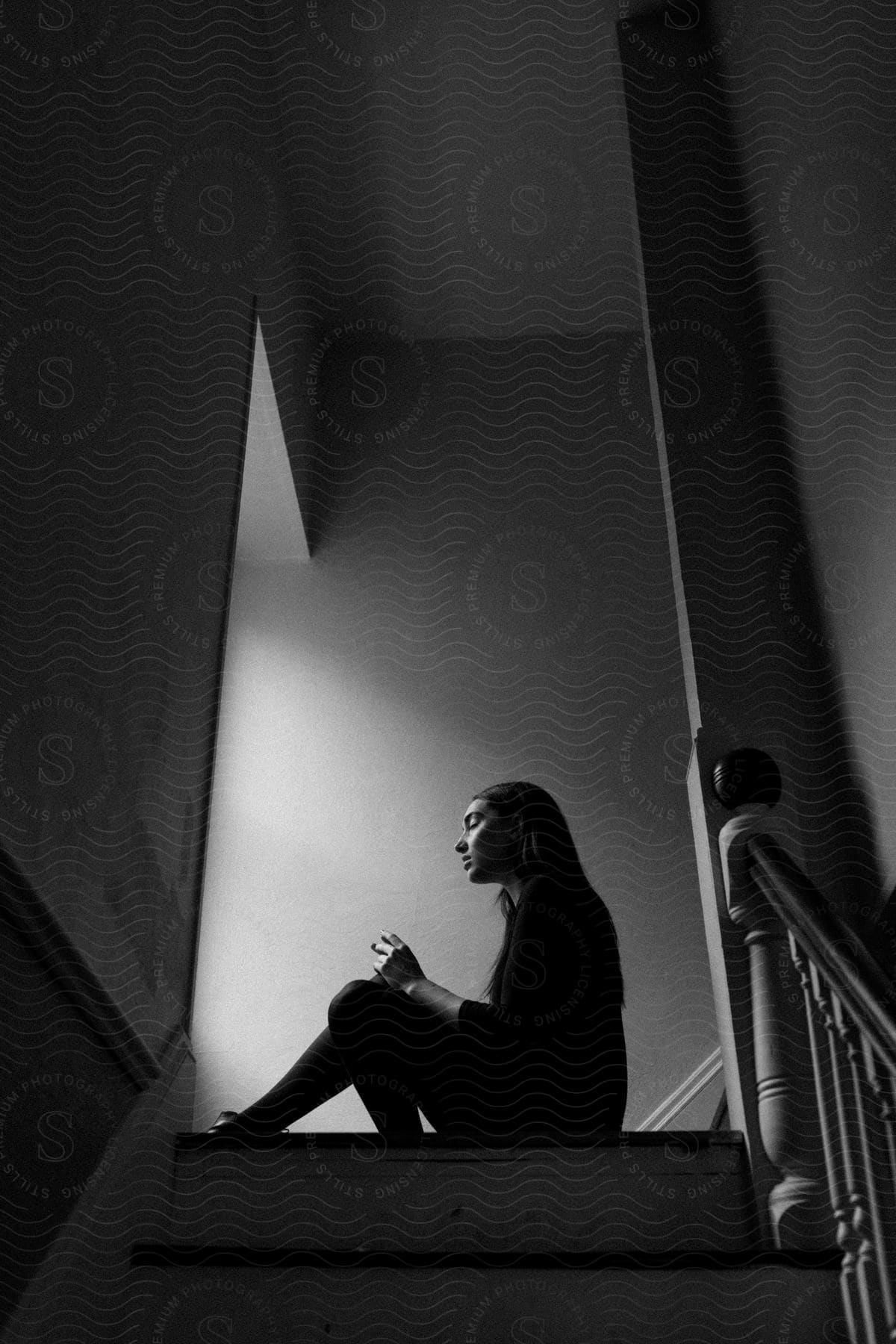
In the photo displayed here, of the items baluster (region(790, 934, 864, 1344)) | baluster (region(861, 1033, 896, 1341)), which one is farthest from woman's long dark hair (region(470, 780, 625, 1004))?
baluster (region(861, 1033, 896, 1341))

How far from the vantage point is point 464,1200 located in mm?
1309

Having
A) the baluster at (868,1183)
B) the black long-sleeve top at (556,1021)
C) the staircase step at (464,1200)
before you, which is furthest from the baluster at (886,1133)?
the black long-sleeve top at (556,1021)

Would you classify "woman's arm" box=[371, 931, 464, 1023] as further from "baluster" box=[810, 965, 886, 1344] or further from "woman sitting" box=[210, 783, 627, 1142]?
"baluster" box=[810, 965, 886, 1344]

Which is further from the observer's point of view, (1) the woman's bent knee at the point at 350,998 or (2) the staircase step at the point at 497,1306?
(1) the woman's bent knee at the point at 350,998

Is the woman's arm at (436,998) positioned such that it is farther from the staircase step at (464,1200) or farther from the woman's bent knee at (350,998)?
the staircase step at (464,1200)

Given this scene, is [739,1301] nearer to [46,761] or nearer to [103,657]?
[46,761]

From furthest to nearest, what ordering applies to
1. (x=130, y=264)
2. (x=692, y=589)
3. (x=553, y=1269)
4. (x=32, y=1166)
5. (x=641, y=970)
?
1. (x=641, y=970)
2. (x=692, y=589)
3. (x=130, y=264)
4. (x=32, y=1166)
5. (x=553, y=1269)

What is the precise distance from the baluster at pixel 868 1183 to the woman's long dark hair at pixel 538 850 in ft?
1.28

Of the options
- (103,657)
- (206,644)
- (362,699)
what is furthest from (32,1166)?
(362,699)

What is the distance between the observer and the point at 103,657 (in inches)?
67.5

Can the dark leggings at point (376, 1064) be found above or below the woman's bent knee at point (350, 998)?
below

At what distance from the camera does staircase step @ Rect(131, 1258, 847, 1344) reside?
1.16 metres

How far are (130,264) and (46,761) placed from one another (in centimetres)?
81

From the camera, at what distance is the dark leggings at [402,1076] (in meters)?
1.49
